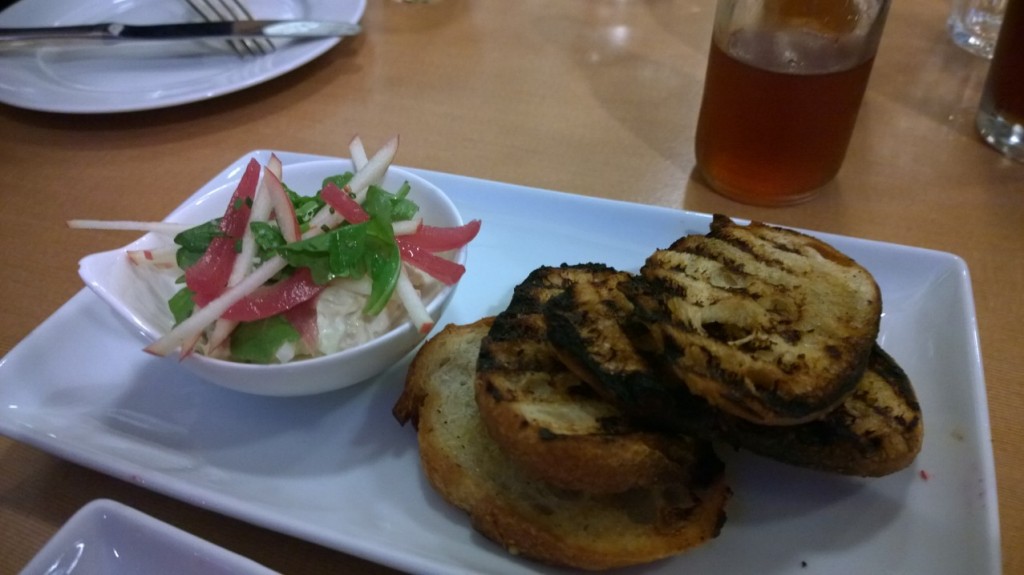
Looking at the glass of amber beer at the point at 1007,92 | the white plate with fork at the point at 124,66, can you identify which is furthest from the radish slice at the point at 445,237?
the glass of amber beer at the point at 1007,92

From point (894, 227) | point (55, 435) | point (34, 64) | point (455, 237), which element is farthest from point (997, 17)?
point (34, 64)

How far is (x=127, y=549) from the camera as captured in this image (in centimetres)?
97

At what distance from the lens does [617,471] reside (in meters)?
1.01

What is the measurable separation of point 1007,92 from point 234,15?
2473 mm

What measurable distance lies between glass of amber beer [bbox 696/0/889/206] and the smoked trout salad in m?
0.79

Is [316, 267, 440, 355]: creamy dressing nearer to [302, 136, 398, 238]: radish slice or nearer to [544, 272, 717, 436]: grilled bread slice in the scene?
[302, 136, 398, 238]: radish slice

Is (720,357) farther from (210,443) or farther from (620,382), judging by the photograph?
(210,443)

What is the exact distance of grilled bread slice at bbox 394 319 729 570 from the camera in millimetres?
1029

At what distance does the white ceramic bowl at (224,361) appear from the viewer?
3.86 feet

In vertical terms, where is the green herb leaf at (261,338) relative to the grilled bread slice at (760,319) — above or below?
below

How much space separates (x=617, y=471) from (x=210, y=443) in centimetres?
73

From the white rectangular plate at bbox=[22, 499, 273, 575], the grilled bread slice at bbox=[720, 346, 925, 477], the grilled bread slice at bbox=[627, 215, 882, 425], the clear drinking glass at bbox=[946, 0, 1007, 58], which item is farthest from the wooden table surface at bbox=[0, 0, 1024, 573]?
the grilled bread slice at bbox=[627, 215, 882, 425]

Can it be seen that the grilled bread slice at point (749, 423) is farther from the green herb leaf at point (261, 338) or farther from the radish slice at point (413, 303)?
the green herb leaf at point (261, 338)

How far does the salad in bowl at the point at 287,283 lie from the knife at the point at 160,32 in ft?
3.34
